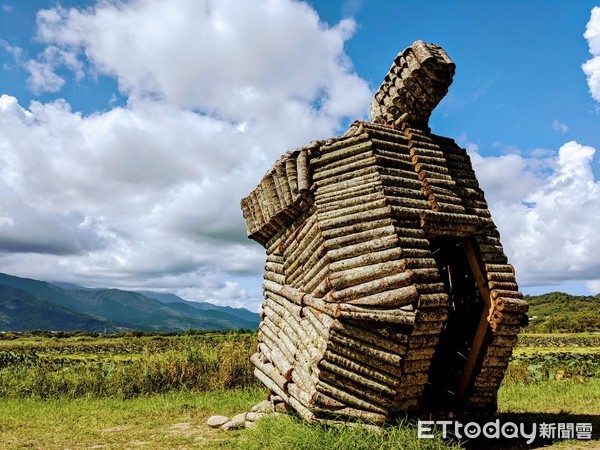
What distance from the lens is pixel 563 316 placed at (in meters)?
74.3

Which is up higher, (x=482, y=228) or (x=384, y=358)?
(x=482, y=228)

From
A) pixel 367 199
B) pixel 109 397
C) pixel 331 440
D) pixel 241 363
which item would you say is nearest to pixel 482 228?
pixel 367 199

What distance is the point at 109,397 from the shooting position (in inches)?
488

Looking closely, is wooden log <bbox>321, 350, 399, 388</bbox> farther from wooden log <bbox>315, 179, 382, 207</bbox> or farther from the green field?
wooden log <bbox>315, 179, 382, 207</bbox>

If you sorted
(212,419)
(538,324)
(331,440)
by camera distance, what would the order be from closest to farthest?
(331,440) < (212,419) < (538,324)

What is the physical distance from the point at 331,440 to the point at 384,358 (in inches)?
47.1

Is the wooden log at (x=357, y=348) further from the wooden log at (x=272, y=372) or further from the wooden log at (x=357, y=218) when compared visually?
the wooden log at (x=357, y=218)

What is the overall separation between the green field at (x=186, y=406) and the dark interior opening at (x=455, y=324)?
1.12m

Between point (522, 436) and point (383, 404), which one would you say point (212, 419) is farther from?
point (522, 436)

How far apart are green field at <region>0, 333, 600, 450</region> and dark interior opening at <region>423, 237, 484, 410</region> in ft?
3.66

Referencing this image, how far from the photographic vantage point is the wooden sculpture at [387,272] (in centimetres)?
657

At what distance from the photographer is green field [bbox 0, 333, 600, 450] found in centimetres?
690

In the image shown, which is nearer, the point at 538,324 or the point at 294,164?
the point at 294,164

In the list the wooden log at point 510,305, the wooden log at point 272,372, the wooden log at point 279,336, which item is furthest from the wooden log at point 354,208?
the wooden log at point 272,372
